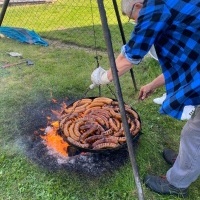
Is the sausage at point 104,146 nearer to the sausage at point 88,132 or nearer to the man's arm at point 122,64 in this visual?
the sausage at point 88,132

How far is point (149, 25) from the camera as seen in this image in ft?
5.74

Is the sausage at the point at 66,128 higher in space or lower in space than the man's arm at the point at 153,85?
lower

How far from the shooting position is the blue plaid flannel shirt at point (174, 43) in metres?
1.74

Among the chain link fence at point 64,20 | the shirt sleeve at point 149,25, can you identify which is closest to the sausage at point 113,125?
Result: the shirt sleeve at point 149,25

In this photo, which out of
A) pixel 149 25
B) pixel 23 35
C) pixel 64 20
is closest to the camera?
pixel 149 25

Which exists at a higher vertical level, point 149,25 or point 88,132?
point 149,25

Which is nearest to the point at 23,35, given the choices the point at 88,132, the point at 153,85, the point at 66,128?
the point at 66,128

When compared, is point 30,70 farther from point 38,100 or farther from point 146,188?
point 146,188

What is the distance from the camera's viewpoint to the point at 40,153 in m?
3.06

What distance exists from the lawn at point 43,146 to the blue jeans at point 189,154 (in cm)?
30

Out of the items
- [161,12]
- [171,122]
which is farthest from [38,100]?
[161,12]

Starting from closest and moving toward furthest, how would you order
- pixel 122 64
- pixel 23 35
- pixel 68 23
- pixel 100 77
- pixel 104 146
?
pixel 122 64 → pixel 100 77 → pixel 104 146 → pixel 23 35 → pixel 68 23

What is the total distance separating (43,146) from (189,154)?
1546mm

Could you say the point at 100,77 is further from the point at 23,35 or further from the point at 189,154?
the point at 23,35
